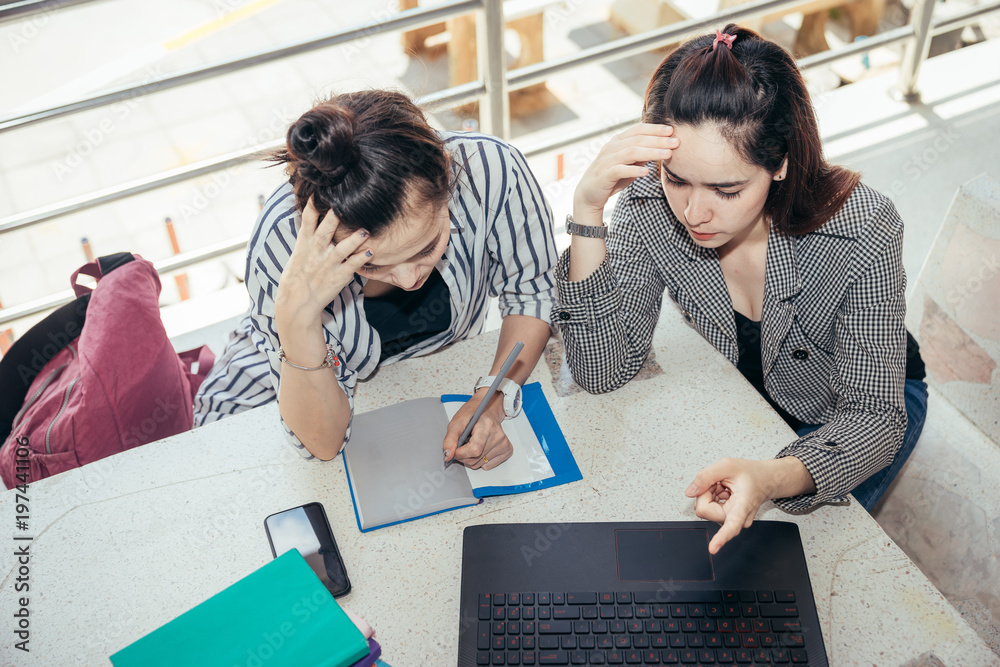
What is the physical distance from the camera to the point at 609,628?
957 mm

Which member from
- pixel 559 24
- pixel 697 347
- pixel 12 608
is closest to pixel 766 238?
pixel 697 347

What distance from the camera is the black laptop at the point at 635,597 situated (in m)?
0.93

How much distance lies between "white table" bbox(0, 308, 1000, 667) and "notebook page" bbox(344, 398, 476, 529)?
2 cm

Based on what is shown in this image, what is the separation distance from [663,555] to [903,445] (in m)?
0.59

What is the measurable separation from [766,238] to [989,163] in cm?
187

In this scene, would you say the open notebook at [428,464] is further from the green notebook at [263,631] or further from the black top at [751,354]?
the black top at [751,354]

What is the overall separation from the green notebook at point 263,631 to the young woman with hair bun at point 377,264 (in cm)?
23

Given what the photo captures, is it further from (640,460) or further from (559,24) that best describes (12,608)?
(559,24)

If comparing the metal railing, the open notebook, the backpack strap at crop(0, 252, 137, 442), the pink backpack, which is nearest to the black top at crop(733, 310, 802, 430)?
the open notebook

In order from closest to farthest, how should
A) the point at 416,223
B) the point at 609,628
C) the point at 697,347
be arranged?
the point at 609,628, the point at 416,223, the point at 697,347

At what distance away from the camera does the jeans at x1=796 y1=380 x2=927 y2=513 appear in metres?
1.30

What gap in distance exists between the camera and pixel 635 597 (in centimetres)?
98

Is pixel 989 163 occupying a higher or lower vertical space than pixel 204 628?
lower

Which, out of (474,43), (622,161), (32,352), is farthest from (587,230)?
(474,43)
